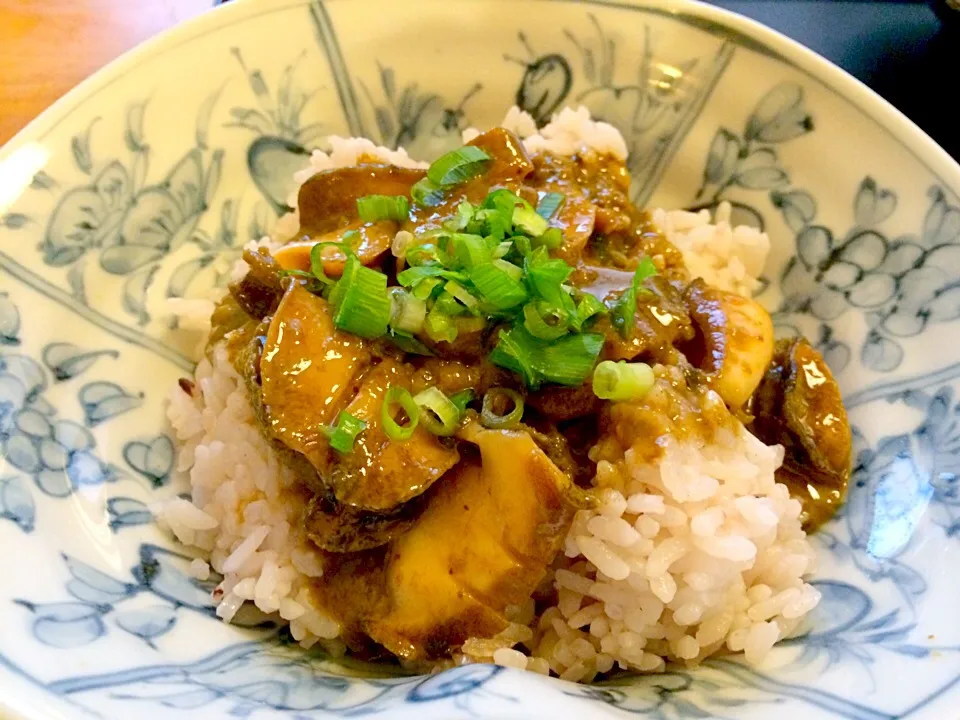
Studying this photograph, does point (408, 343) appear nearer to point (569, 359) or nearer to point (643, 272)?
point (569, 359)

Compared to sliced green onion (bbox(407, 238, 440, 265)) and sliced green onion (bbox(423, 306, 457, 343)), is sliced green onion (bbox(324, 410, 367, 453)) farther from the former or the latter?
sliced green onion (bbox(407, 238, 440, 265))

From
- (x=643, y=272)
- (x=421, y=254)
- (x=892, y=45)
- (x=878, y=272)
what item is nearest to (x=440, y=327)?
(x=421, y=254)

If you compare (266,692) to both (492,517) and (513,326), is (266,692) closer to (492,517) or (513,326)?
(492,517)

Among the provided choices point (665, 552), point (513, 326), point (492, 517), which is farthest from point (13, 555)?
point (665, 552)

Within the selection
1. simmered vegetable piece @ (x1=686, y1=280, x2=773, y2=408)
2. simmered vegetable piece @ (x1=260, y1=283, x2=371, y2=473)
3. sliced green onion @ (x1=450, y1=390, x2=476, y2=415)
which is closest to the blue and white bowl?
simmered vegetable piece @ (x1=686, y1=280, x2=773, y2=408)

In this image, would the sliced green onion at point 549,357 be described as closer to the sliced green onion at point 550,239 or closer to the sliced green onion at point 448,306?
the sliced green onion at point 448,306
